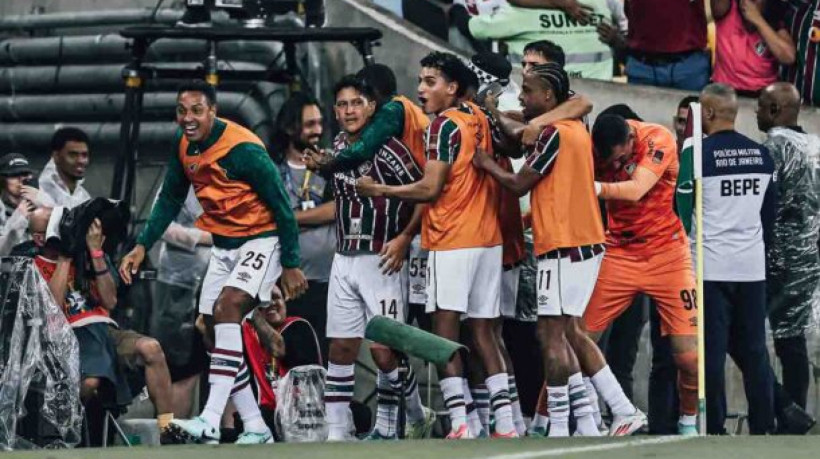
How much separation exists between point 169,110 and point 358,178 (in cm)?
422

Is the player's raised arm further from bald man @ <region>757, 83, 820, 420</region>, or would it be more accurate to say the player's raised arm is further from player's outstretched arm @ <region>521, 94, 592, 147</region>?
bald man @ <region>757, 83, 820, 420</region>

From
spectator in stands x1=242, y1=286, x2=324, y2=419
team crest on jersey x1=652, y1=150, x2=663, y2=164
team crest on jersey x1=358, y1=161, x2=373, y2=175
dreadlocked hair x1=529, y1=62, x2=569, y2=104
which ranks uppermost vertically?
dreadlocked hair x1=529, y1=62, x2=569, y2=104

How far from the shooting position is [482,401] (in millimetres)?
15820

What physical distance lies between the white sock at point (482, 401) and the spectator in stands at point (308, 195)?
6.99ft

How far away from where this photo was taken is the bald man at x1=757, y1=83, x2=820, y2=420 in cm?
1677

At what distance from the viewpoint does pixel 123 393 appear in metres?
16.0

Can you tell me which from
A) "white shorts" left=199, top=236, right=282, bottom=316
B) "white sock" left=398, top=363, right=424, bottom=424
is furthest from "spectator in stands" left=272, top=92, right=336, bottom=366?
"white shorts" left=199, top=236, right=282, bottom=316

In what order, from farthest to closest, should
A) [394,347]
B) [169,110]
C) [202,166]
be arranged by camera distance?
[169,110] < [202,166] < [394,347]

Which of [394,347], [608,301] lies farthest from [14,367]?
[608,301]

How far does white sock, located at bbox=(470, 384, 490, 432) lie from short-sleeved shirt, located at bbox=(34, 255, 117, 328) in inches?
94.1

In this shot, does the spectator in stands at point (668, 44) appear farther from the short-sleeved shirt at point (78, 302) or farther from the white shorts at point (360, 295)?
the short-sleeved shirt at point (78, 302)

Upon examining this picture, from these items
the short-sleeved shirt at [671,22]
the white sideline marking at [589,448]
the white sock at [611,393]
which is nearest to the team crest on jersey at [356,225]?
the white sock at [611,393]

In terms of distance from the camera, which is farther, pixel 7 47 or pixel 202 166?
pixel 7 47

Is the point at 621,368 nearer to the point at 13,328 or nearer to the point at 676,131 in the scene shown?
the point at 676,131
